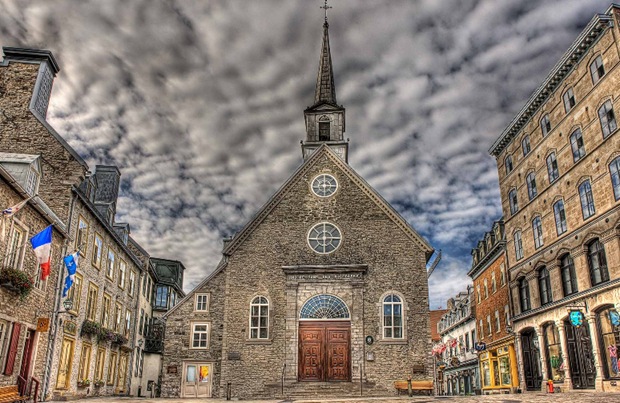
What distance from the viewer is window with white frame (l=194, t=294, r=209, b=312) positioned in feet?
88.8

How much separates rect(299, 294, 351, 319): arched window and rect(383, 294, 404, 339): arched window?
6.23 feet

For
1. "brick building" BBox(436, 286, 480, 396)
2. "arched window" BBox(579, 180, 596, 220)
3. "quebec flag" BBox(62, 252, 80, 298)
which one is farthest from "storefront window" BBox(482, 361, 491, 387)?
"quebec flag" BBox(62, 252, 80, 298)

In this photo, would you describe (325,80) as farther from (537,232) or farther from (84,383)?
(84,383)

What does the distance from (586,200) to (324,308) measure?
13.3 metres

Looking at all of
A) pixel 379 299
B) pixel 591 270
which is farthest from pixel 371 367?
pixel 591 270

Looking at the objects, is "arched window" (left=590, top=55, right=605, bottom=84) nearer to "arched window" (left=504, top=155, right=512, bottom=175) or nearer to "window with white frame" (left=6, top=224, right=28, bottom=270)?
"arched window" (left=504, top=155, right=512, bottom=175)

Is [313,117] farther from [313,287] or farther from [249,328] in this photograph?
[249,328]

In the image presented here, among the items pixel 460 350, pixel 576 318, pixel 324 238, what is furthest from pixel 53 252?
pixel 460 350

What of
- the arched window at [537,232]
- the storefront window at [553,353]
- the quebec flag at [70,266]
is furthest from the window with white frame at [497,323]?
the quebec flag at [70,266]

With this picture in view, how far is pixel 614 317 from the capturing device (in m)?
20.7

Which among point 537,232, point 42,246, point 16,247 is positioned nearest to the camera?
point 42,246

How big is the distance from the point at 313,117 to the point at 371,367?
16.0m

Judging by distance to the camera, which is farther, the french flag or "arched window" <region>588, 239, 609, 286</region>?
"arched window" <region>588, 239, 609, 286</region>

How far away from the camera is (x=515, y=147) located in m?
32.5
